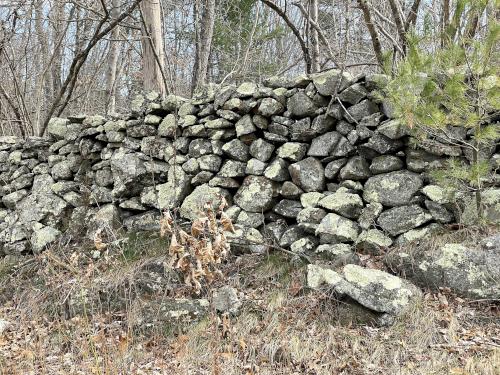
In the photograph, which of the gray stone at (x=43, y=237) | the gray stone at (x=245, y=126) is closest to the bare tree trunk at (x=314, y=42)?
the gray stone at (x=245, y=126)

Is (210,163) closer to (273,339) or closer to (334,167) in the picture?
(334,167)

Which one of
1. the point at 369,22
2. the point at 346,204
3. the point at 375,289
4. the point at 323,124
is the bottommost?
the point at 375,289

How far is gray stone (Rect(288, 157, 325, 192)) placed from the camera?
4336mm

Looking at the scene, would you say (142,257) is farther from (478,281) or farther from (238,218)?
(478,281)

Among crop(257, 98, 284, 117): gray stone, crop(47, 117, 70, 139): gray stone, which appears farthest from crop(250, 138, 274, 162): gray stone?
crop(47, 117, 70, 139): gray stone

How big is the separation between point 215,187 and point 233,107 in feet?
2.86

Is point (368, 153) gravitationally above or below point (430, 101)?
below

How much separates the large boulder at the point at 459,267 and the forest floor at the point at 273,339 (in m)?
0.10

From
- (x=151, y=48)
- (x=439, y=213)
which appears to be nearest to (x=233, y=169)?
(x=439, y=213)

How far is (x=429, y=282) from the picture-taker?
3619 mm

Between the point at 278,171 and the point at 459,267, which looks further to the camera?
the point at 278,171

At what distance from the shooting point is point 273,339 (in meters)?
3.30

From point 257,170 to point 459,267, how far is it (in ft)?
6.71

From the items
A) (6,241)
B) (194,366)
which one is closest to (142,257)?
(194,366)
